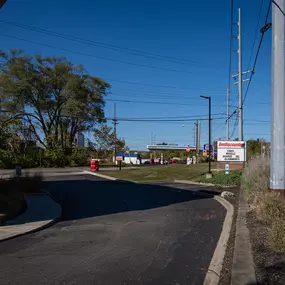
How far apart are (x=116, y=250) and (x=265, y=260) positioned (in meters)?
3.09

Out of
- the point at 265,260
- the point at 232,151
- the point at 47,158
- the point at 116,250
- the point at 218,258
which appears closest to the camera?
the point at 265,260

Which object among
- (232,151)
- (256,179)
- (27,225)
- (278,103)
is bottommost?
(27,225)

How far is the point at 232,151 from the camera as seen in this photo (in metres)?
27.7

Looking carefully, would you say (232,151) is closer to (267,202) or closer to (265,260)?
(267,202)

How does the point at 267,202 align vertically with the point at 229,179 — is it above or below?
above

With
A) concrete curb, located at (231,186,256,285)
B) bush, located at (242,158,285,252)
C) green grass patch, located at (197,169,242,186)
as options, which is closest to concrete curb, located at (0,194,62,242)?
concrete curb, located at (231,186,256,285)

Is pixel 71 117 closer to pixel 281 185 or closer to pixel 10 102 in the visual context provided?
pixel 10 102

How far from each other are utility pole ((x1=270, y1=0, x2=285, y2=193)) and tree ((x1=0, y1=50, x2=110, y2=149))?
51795 mm

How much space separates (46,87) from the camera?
201 ft

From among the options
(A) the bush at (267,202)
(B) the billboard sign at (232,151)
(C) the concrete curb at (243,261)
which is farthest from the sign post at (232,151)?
(C) the concrete curb at (243,261)

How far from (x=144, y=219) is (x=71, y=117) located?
52.9 metres

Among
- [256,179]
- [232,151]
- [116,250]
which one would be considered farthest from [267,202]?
[232,151]

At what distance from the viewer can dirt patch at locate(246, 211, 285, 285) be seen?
4.95 metres

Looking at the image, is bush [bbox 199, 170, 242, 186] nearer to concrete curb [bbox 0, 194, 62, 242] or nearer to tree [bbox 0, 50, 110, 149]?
concrete curb [bbox 0, 194, 62, 242]
